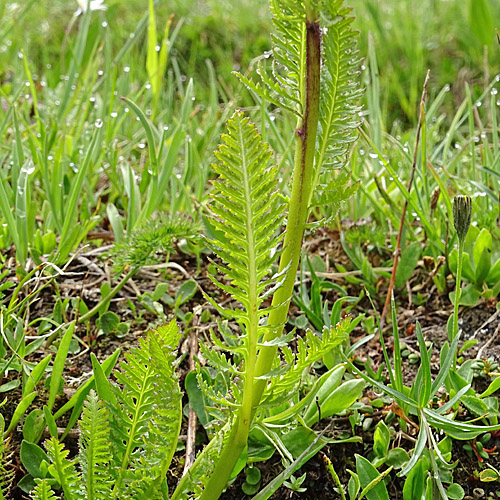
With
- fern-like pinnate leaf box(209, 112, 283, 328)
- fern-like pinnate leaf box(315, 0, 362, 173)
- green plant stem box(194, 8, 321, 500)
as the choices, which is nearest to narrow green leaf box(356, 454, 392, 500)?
green plant stem box(194, 8, 321, 500)

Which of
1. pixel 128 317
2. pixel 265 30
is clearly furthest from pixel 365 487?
pixel 265 30

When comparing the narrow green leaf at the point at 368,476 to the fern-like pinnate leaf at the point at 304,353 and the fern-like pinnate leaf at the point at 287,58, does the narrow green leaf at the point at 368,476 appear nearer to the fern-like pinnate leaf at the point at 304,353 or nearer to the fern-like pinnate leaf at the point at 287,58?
the fern-like pinnate leaf at the point at 304,353

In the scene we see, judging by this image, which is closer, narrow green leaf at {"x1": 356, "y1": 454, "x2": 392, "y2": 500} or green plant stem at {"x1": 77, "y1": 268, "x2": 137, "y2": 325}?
narrow green leaf at {"x1": 356, "y1": 454, "x2": 392, "y2": 500}

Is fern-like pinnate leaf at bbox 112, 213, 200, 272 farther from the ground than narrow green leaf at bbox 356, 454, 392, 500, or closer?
farther from the ground

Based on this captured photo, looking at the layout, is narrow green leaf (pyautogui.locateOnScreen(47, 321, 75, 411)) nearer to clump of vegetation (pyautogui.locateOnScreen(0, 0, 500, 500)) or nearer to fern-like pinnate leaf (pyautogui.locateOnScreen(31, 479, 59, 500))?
clump of vegetation (pyautogui.locateOnScreen(0, 0, 500, 500))

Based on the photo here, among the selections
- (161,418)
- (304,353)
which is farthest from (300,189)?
(161,418)

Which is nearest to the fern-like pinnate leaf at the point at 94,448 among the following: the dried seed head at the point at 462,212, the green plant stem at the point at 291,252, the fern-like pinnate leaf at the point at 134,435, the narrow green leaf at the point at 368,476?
the fern-like pinnate leaf at the point at 134,435
